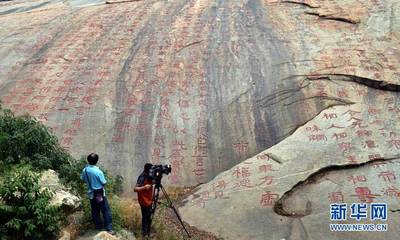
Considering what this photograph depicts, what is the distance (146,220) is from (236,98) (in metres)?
3.26

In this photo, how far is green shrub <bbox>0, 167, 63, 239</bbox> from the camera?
16.7ft

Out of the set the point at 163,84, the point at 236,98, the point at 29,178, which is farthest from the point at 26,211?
the point at 236,98

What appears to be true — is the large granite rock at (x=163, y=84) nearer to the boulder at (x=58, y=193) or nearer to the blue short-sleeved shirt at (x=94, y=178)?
the boulder at (x=58, y=193)

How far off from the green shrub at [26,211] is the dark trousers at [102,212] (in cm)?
39

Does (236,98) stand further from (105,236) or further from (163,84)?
(105,236)

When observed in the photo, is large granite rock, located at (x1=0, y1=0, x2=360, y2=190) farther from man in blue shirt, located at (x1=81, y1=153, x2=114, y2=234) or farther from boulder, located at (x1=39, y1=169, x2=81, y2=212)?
man in blue shirt, located at (x1=81, y1=153, x2=114, y2=234)

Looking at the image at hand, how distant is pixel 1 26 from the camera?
433 inches

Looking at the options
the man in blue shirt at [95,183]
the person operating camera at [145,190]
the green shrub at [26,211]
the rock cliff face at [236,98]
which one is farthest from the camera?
the rock cliff face at [236,98]

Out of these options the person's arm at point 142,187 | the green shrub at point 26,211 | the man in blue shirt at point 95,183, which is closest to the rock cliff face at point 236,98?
the person's arm at point 142,187

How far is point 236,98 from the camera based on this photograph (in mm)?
8297

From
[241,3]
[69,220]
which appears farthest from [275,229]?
[241,3]

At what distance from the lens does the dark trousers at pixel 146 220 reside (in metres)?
5.56

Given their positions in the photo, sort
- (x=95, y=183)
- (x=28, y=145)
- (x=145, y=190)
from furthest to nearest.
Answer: (x=28, y=145) → (x=145, y=190) → (x=95, y=183)

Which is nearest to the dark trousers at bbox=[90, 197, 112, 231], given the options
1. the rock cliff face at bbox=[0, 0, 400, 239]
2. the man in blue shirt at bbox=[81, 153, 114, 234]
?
the man in blue shirt at bbox=[81, 153, 114, 234]
